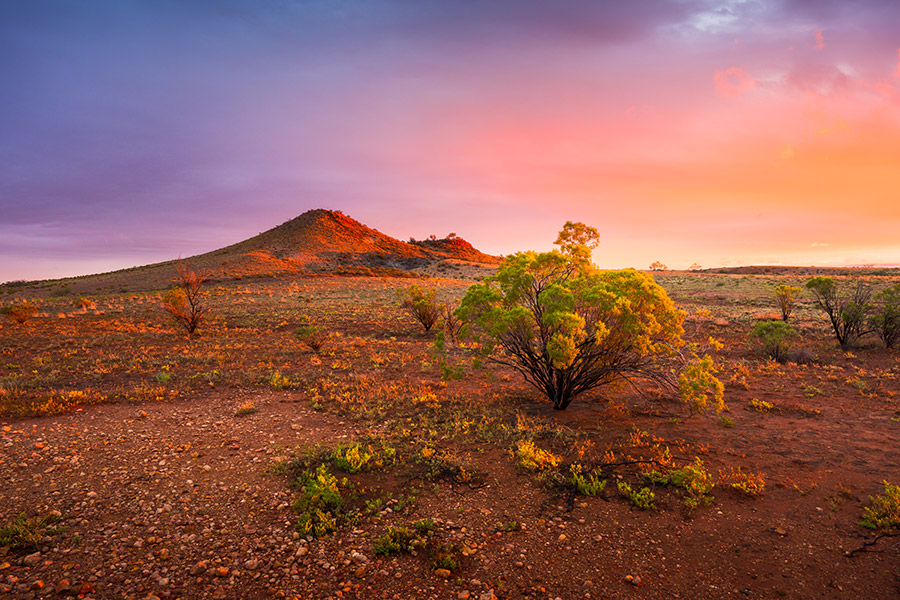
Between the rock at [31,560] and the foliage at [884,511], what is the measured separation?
10.9 meters

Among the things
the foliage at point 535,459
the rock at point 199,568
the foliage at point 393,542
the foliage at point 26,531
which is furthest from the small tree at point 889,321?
the foliage at point 26,531

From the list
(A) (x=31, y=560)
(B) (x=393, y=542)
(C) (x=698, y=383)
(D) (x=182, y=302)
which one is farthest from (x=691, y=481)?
(D) (x=182, y=302)

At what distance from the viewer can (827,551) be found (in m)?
5.07

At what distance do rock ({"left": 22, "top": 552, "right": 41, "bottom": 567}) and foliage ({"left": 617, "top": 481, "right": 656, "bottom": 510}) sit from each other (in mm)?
8062

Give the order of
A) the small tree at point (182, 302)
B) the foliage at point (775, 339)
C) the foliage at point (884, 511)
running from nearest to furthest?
the foliage at point (884, 511), the foliage at point (775, 339), the small tree at point (182, 302)

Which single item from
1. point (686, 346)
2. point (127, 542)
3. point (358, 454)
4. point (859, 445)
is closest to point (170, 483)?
point (127, 542)

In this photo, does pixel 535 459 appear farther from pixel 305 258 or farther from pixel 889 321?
pixel 305 258

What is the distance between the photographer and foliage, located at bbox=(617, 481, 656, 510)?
6.07m

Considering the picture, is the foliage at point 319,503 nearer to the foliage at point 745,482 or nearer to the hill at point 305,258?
the foliage at point 745,482

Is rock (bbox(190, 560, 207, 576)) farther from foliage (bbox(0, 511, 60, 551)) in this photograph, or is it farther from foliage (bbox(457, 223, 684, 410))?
foliage (bbox(457, 223, 684, 410))

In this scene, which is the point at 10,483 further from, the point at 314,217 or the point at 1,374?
the point at 314,217

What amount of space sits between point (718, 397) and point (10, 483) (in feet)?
43.2

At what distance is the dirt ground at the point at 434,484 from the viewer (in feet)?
15.5

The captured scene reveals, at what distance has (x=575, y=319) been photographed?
840 centimetres
